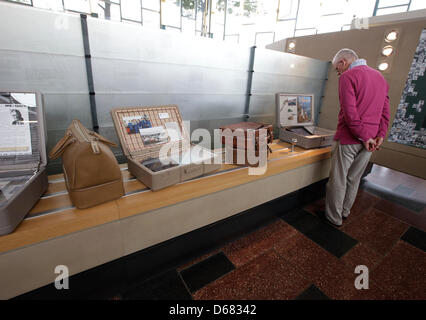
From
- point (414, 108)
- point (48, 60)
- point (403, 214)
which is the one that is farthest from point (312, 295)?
point (414, 108)

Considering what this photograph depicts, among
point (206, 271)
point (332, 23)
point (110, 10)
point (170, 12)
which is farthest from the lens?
point (332, 23)

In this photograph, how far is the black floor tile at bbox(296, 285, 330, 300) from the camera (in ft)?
4.19

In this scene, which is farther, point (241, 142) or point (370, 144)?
point (370, 144)

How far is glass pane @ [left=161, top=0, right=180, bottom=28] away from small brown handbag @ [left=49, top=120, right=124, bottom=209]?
397cm

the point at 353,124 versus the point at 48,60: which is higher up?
the point at 48,60

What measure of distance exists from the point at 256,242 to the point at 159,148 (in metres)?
1.06

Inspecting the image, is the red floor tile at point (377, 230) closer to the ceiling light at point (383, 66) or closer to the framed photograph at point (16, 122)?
the ceiling light at point (383, 66)

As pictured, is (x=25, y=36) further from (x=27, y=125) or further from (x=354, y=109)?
(x=354, y=109)

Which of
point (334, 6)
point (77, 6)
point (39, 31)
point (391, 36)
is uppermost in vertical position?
point (334, 6)

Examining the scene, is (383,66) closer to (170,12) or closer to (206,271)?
(206,271)

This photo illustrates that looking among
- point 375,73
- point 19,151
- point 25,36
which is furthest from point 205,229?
point 375,73

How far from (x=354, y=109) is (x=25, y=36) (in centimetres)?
211

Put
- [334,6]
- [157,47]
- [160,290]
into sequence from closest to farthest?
[160,290] → [157,47] → [334,6]

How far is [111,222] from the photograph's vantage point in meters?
0.95
